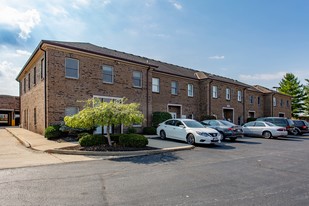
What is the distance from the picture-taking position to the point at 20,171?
6781 mm

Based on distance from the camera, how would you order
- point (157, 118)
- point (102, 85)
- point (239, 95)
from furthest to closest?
point (239, 95)
point (157, 118)
point (102, 85)

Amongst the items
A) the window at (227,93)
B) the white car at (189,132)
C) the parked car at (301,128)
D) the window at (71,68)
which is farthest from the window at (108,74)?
the parked car at (301,128)

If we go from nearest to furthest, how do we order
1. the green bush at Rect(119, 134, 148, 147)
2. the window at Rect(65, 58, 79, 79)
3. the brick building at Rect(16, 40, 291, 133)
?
the green bush at Rect(119, 134, 148, 147), the brick building at Rect(16, 40, 291, 133), the window at Rect(65, 58, 79, 79)

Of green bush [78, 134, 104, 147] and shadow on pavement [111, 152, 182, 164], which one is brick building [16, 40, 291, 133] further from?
shadow on pavement [111, 152, 182, 164]

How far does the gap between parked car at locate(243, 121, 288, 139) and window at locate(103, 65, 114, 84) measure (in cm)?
1243

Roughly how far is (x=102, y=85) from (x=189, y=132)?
26.1 feet

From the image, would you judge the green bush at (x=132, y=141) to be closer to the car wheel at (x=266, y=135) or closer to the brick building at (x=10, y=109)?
the car wheel at (x=266, y=135)

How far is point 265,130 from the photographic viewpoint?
736 inches

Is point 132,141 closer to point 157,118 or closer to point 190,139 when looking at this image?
point 190,139

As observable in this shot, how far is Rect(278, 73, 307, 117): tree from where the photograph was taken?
55.5m

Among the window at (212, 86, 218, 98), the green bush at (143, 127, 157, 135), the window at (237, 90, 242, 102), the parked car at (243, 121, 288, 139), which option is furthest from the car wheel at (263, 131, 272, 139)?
the window at (237, 90, 242, 102)

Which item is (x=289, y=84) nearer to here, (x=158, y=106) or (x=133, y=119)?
(x=158, y=106)

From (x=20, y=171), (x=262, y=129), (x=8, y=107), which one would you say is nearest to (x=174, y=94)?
(x=262, y=129)

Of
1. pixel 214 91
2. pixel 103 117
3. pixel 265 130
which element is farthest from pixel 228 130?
pixel 214 91
